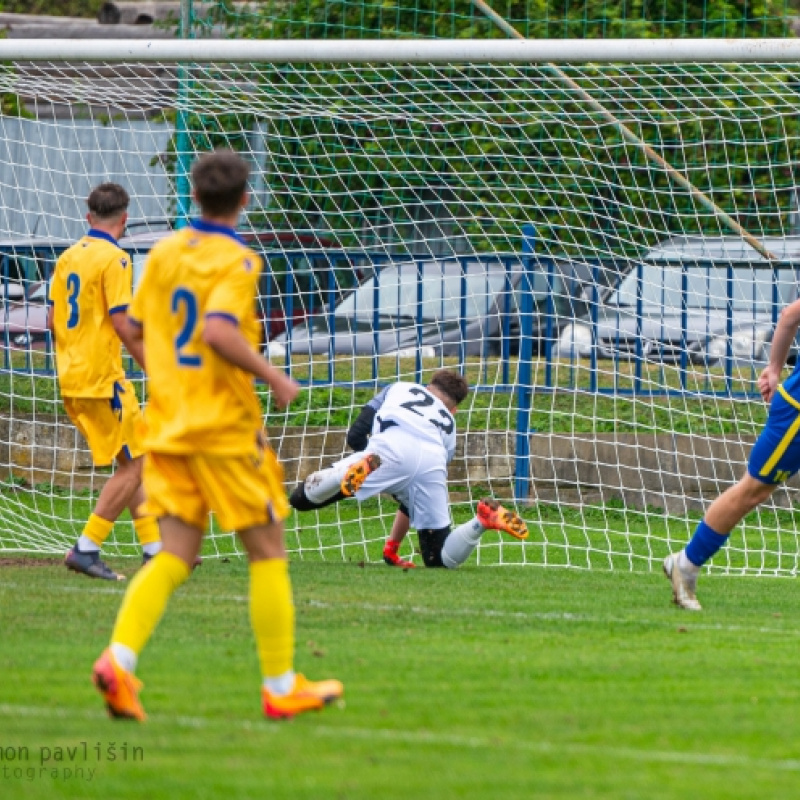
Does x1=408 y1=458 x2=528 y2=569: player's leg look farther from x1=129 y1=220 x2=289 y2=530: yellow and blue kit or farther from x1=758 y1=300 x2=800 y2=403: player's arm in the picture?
x1=129 y1=220 x2=289 y2=530: yellow and blue kit

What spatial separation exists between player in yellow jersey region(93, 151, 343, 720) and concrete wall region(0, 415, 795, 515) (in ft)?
22.6

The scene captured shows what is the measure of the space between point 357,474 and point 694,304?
3.97m

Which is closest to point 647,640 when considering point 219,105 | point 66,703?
point 66,703

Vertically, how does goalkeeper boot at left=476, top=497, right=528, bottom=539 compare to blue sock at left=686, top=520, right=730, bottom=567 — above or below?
below

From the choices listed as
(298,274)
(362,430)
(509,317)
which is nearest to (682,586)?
(362,430)

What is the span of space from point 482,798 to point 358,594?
12.7 feet

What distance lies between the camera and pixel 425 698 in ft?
17.3

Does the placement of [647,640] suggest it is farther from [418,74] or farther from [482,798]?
[418,74]

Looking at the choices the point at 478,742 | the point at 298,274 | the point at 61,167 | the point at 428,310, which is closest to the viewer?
the point at 478,742

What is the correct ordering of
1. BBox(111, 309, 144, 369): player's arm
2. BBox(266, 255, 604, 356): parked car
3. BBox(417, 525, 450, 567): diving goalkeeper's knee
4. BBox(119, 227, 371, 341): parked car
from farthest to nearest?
1. BBox(266, 255, 604, 356): parked car
2. BBox(119, 227, 371, 341): parked car
3. BBox(417, 525, 450, 567): diving goalkeeper's knee
4. BBox(111, 309, 144, 369): player's arm

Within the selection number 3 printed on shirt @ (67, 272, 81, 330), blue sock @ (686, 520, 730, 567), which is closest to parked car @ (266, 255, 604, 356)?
number 3 printed on shirt @ (67, 272, 81, 330)

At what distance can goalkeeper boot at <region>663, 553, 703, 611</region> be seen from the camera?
762cm

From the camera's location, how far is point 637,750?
15.2ft

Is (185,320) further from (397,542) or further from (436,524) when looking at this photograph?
(397,542)
